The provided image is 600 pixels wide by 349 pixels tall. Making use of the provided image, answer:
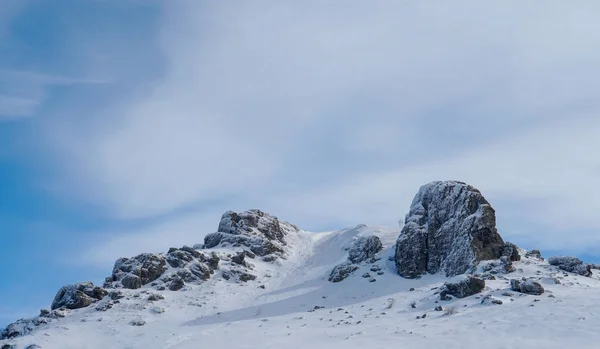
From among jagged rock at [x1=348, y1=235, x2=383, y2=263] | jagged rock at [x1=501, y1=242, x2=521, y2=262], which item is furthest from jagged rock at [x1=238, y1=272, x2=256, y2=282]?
jagged rock at [x1=501, y1=242, x2=521, y2=262]

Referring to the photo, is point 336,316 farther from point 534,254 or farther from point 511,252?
point 534,254

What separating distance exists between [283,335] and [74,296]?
910 inches

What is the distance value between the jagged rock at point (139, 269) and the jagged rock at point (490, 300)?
33.2 metres

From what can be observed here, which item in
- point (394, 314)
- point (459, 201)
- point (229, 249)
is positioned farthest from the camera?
point (229, 249)

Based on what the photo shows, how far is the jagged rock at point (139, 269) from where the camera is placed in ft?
180

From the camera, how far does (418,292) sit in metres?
47.2

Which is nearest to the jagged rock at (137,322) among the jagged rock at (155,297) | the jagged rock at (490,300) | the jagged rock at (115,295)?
the jagged rock at (155,297)

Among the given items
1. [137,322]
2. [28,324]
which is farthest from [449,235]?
[28,324]

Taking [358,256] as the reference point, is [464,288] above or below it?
below

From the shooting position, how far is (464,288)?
42.4 metres

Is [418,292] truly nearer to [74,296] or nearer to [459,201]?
[459,201]

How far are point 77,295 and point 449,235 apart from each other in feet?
118

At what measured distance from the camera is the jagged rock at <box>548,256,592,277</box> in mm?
49406

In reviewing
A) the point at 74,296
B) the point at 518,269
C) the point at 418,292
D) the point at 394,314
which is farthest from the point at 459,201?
the point at 74,296
